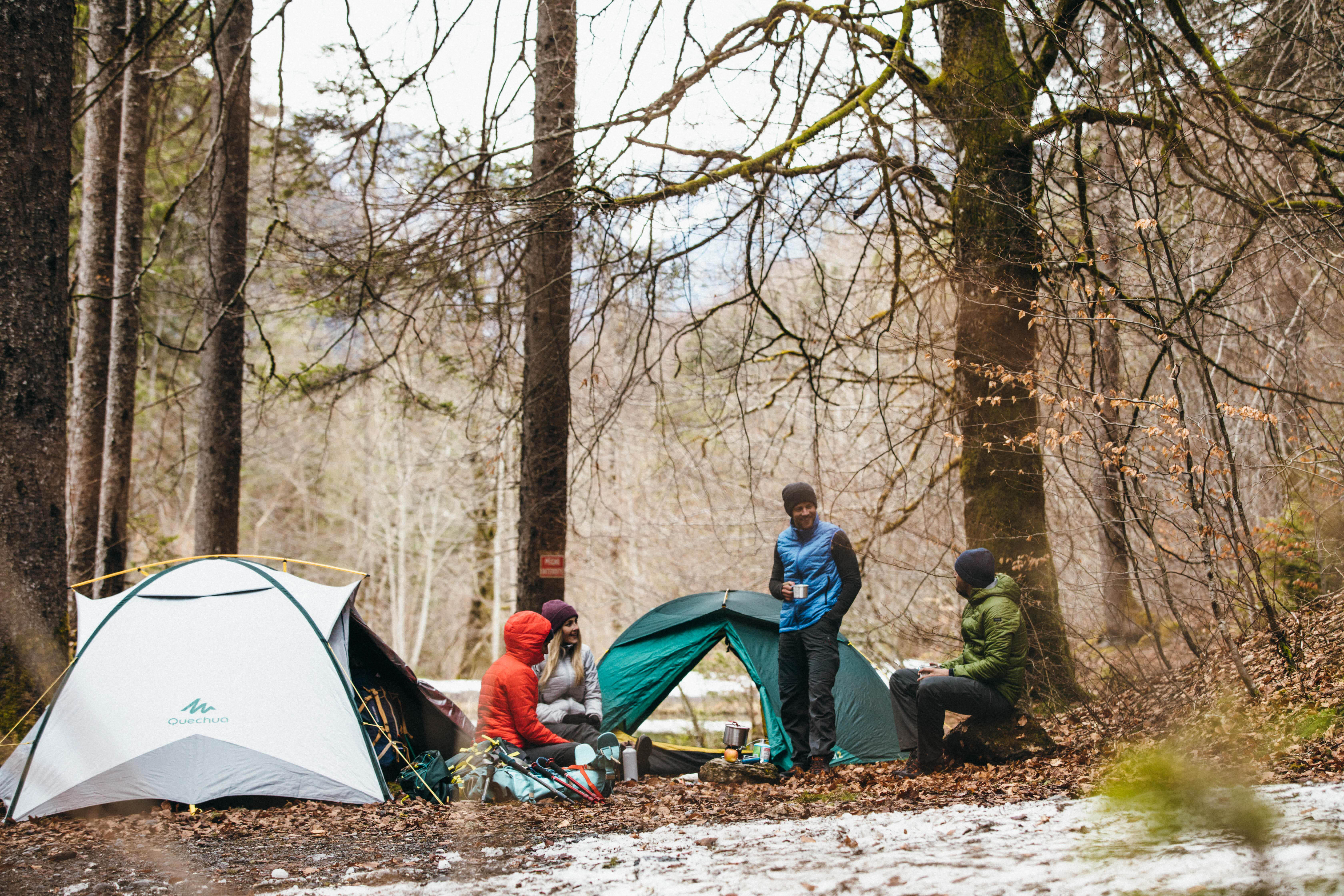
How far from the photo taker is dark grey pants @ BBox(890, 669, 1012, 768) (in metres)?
5.09

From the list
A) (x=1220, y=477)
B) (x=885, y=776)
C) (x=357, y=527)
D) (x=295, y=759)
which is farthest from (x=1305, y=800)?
(x=357, y=527)

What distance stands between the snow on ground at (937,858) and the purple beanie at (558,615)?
1.99 m

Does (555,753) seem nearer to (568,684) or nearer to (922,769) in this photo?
(568,684)

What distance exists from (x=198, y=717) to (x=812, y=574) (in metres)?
3.46

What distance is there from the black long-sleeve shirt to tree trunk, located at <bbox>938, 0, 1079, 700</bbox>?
130cm

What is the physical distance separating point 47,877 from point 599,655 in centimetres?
1599

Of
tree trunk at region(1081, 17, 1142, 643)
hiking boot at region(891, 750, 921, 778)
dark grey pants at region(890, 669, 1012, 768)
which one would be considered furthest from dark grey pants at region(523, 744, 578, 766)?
tree trunk at region(1081, 17, 1142, 643)

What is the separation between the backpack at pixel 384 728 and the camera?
542 cm

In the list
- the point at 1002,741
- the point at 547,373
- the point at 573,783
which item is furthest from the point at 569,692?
the point at 1002,741

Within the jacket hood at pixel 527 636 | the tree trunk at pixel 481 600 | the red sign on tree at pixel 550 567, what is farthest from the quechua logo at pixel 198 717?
the tree trunk at pixel 481 600

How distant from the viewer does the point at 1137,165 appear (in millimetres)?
4875

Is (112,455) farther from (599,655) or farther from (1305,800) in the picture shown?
(599,655)

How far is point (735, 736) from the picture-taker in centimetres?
632

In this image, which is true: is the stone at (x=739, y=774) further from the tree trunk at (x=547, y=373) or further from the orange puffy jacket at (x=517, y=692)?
the tree trunk at (x=547, y=373)
